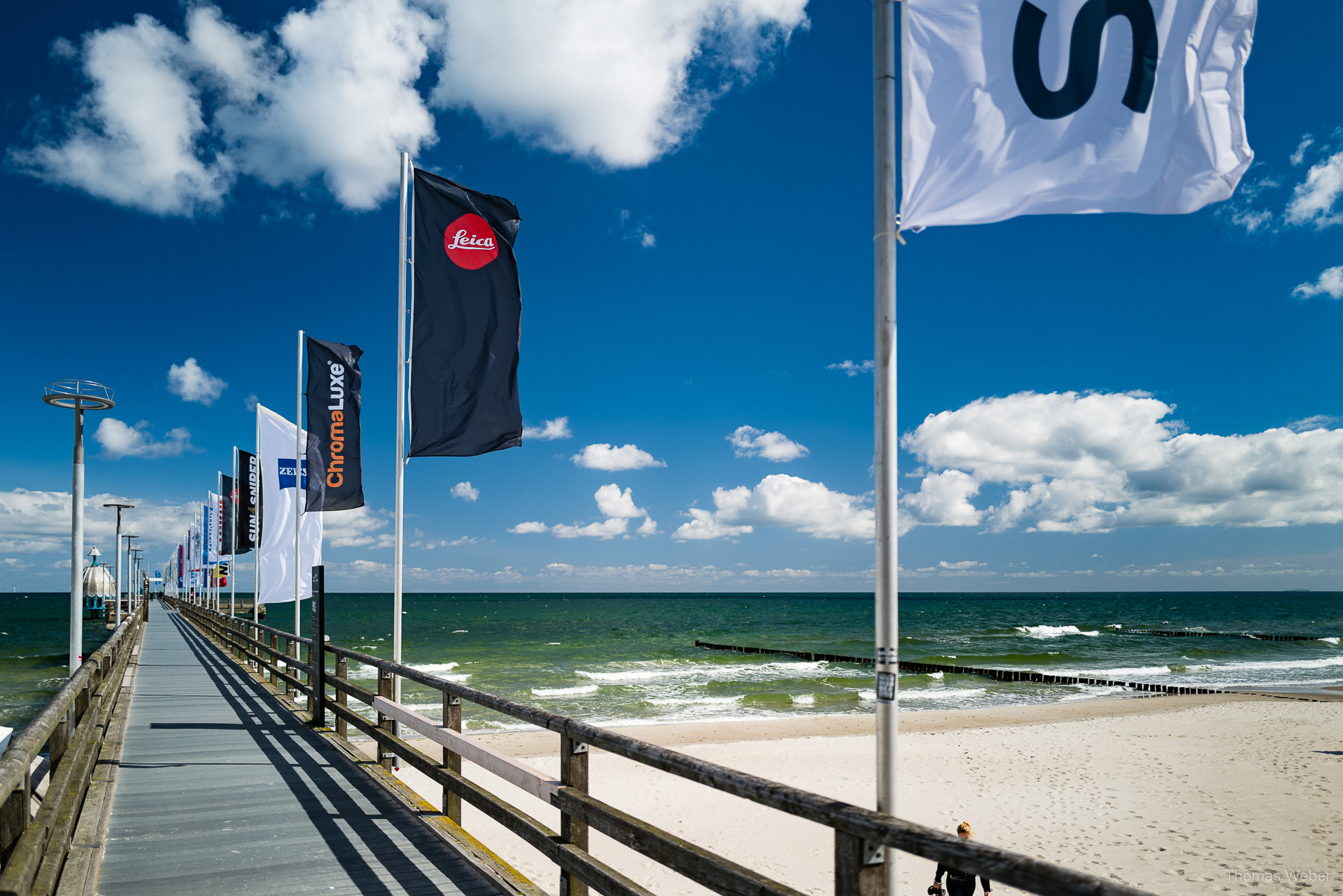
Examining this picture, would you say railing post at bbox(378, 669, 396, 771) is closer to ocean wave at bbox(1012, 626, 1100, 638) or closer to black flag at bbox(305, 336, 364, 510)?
black flag at bbox(305, 336, 364, 510)

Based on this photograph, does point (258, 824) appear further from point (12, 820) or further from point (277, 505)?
point (277, 505)

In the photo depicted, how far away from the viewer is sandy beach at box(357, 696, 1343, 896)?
12.0 metres

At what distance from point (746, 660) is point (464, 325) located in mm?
41779

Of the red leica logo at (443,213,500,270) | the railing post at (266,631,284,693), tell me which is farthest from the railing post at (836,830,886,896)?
the railing post at (266,631,284,693)

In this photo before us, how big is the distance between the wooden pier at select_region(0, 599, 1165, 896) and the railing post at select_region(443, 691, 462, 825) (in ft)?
0.07

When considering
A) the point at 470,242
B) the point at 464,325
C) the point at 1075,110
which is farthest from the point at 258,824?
the point at 1075,110

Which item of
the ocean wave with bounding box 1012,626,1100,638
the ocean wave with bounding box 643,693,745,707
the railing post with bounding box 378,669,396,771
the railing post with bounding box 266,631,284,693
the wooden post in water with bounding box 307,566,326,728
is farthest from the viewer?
the ocean wave with bounding box 1012,626,1100,638

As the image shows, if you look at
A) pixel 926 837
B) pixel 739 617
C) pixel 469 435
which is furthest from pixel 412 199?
pixel 739 617

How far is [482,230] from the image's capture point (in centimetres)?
923

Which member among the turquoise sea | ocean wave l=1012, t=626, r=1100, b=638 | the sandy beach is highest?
the sandy beach

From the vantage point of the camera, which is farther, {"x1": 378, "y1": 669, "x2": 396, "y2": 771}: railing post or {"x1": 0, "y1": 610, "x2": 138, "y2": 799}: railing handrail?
{"x1": 378, "y1": 669, "x2": 396, "y2": 771}: railing post

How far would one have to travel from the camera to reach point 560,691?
3244 centimetres

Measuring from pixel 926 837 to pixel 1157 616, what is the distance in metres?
122

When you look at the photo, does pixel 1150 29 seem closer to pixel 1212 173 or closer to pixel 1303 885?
pixel 1212 173
